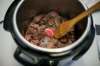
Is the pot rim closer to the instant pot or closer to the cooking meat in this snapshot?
the instant pot

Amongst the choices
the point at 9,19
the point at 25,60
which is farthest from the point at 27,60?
the point at 9,19

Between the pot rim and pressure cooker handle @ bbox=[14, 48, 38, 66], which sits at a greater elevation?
the pot rim

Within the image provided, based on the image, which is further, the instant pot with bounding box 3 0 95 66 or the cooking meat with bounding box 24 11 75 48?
the cooking meat with bounding box 24 11 75 48

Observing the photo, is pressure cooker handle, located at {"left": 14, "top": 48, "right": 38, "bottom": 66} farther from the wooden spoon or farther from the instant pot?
the wooden spoon

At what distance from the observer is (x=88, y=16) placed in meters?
0.64

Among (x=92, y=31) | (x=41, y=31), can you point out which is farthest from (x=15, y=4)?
(x=92, y=31)

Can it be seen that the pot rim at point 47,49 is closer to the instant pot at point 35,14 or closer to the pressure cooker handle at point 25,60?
the instant pot at point 35,14

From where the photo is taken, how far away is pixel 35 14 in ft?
2.62

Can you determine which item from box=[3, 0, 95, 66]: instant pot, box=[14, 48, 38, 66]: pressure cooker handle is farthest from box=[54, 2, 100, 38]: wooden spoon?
box=[14, 48, 38, 66]: pressure cooker handle

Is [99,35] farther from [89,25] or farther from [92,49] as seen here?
[89,25]

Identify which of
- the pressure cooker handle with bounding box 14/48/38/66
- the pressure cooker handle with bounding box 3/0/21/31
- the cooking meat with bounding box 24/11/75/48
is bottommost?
the pressure cooker handle with bounding box 14/48/38/66

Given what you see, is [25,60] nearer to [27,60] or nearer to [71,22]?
[27,60]

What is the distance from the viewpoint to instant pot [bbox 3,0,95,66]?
0.58 m

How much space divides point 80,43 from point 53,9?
25cm
